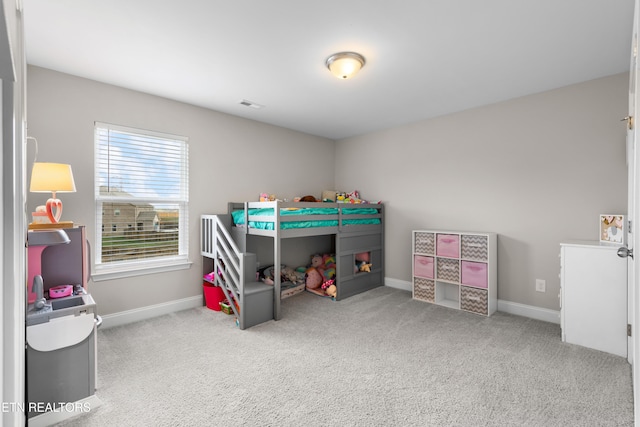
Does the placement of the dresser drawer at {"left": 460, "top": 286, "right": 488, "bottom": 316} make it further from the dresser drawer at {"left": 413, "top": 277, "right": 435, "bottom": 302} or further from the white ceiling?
the white ceiling

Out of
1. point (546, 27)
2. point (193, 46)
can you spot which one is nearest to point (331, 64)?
point (193, 46)

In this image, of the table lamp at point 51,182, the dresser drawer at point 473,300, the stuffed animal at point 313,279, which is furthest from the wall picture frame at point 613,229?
the table lamp at point 51,182

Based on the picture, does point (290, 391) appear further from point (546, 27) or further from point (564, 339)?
point (546, 27)

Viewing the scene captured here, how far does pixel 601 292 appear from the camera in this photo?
7.76ft

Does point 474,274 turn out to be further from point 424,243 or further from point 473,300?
point 424,243

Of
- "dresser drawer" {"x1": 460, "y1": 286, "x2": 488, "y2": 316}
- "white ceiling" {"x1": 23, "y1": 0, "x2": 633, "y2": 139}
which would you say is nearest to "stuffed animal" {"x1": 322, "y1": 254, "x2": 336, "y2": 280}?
"dresser drawer" {"x1": 460, "y1": 286, "x2": 488, "y2": 316}

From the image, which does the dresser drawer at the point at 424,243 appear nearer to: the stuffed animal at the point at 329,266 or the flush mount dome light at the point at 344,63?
the stuffed animal at the point at 329,266

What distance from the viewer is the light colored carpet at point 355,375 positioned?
1665 mm

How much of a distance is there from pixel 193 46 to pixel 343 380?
8.45ft

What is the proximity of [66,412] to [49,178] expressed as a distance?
1436 millimetres

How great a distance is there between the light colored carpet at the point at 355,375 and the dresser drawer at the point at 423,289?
22.7 inches

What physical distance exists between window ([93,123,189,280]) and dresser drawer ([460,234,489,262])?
3105mm

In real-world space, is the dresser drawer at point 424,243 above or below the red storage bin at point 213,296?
above

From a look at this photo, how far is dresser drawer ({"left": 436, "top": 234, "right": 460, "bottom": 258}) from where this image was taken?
3.41m
